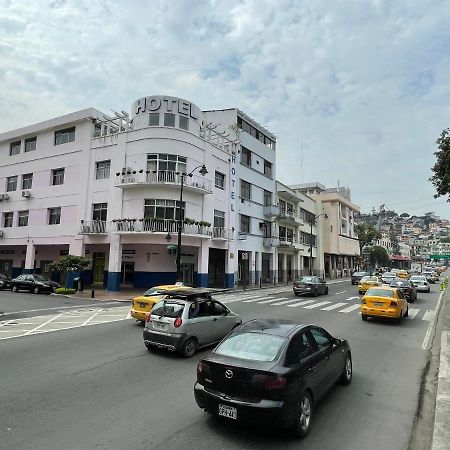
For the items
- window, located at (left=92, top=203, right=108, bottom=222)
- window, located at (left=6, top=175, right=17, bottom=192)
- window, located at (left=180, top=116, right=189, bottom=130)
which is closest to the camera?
window, located at (left=180, top=116, right=189, bottom=130)

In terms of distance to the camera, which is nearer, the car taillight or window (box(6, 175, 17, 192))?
the car taillight

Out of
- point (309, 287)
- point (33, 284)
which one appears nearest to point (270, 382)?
point (309, 287)

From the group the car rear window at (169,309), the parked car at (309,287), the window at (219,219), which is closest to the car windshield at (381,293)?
the car rear window at (169,309)

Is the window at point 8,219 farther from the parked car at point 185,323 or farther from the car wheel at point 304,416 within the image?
the car wheel at point 304,416

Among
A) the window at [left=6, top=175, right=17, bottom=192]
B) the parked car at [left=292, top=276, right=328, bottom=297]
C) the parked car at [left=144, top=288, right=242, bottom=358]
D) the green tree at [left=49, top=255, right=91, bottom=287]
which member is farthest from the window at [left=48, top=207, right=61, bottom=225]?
the parked car at [left=144, top=288, right=242, bottom=358]

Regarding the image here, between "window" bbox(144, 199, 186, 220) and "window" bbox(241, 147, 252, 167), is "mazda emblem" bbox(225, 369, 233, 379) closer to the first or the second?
"window" bbox(144, 199, 186, 220)

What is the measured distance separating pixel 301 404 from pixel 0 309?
18.5 metres

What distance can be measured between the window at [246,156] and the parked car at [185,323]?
3235 cm

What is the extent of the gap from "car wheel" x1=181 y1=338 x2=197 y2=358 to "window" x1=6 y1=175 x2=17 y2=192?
38.0 meters

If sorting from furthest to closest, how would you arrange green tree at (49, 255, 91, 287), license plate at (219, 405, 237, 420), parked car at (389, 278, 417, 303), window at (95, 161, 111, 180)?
window at (95, 161, 111, 180), green tree at (49, 255, 91, 287), parked car at (389, 278, 417, 303), license plate at (219, 405, 237, 420)

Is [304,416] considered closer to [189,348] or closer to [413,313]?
[189,348]

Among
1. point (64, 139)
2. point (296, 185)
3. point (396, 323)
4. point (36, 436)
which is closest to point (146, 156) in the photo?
point (64, 139)

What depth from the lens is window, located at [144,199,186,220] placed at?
102 feet

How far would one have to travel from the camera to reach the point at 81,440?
4930mm
